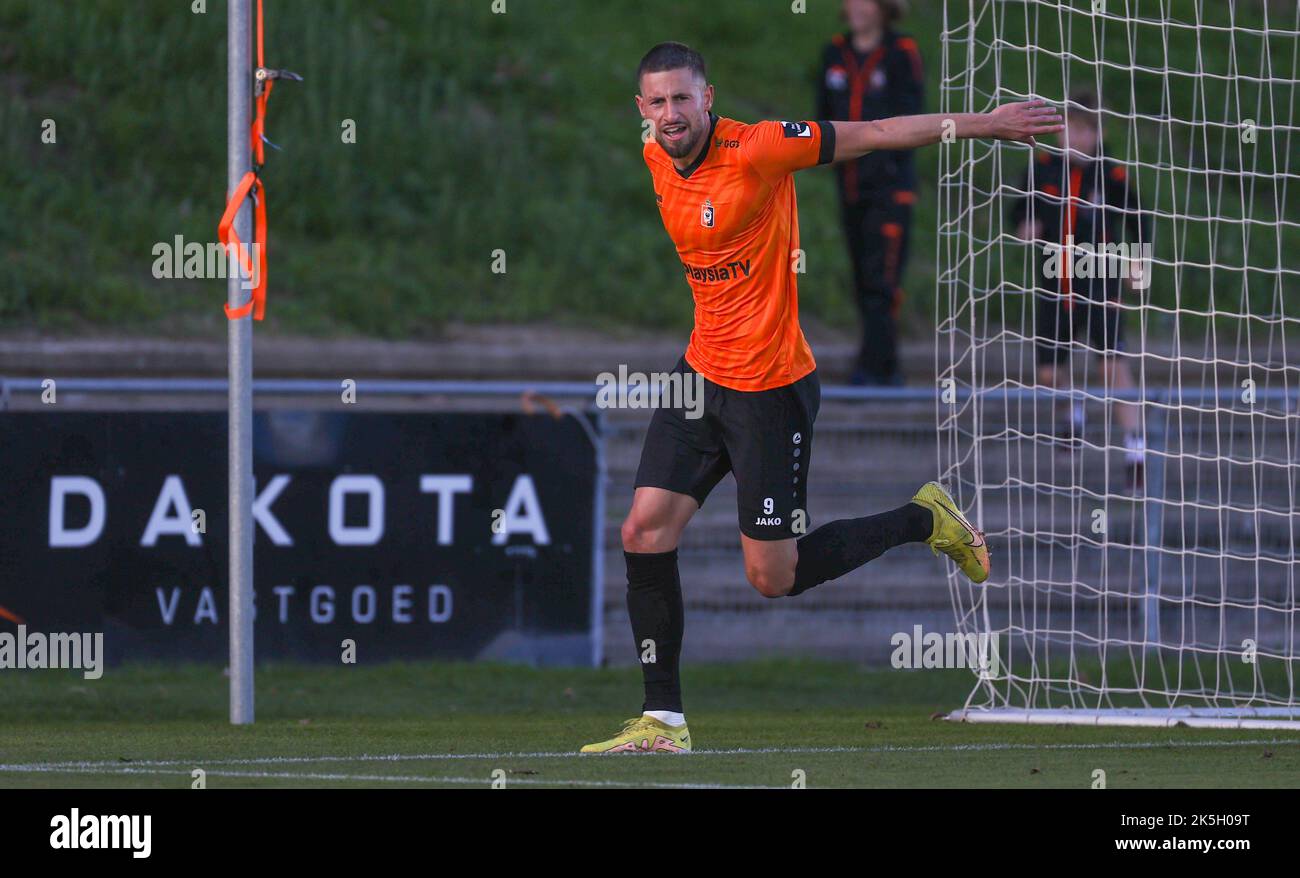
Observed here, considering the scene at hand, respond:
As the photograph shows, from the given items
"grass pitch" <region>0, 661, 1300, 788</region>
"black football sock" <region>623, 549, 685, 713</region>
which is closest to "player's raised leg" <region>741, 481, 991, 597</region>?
"black football sock" <region>623, 549, 685, 713</region>

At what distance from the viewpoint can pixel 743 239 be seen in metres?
6.86

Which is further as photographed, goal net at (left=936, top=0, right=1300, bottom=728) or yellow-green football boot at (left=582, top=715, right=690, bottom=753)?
goal net at (left=936, top=0, right=1300, bottom=728)

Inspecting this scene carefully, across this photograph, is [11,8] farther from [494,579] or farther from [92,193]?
[494,579]

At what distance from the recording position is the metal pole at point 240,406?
794 cm

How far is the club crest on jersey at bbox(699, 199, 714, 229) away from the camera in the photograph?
6.78 m

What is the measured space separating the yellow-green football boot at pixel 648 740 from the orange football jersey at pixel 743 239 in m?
1.23

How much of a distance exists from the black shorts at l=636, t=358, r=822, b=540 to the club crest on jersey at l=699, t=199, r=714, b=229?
57 cm

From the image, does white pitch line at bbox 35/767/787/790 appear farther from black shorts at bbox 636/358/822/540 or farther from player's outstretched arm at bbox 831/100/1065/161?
player's outstretched arm at bbox 831/100/1065/161

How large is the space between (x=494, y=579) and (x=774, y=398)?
11.8 feet

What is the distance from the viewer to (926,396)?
37.1ft

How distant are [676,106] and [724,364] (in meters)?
0.94

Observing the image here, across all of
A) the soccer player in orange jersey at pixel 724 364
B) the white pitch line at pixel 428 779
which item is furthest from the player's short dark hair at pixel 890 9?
the white pitch line at pixel 428 779

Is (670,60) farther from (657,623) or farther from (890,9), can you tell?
(890,9)

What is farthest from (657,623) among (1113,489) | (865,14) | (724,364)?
(865,14)
